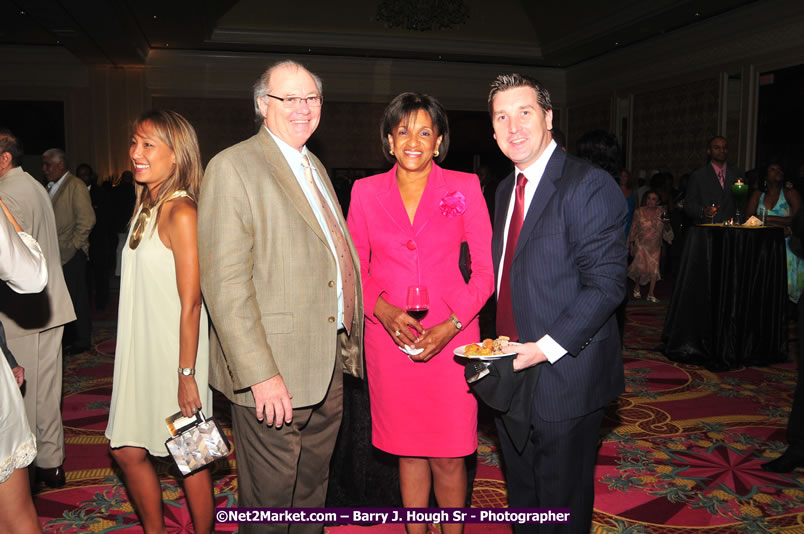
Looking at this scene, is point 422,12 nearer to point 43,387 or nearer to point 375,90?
point 375,90

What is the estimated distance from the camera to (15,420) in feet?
5.32

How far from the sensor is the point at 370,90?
46.3 ft

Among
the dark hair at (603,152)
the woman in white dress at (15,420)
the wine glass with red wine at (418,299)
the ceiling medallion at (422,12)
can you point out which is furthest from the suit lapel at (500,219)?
the ceiling medallion at (422,12)

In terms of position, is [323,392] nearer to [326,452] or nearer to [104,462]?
[326,452]

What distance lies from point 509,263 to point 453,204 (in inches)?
14.5

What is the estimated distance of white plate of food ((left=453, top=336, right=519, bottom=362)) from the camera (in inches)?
69.6

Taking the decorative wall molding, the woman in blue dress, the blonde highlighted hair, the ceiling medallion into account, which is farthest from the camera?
the decorative wall molding

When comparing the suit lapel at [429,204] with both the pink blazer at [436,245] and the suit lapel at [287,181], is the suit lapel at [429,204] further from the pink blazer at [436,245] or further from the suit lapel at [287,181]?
the suit lapel at [287,181]

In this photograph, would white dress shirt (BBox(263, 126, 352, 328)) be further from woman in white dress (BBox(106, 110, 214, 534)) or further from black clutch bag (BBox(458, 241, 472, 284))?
→ black clutch bag (BBox(458, 241, 472, 284))

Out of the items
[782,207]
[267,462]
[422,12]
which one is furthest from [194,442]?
[422,12]

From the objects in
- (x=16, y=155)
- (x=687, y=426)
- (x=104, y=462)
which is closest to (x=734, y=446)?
(x=687, y=426)


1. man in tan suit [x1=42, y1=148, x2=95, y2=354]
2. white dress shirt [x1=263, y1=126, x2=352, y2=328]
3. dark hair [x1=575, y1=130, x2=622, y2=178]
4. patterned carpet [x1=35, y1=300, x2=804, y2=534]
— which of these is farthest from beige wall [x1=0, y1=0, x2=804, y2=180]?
white dress shirt [x1=263, y1=126, x2=352, y2=328]

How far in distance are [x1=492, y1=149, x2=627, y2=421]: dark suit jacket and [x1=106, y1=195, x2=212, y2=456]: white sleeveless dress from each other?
114 centimetres

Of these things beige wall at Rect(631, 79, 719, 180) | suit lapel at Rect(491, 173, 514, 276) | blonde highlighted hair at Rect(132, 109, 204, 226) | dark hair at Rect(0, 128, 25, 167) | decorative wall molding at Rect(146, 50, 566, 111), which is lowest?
suit lapel at Rect(491, 173, 514, 276)
